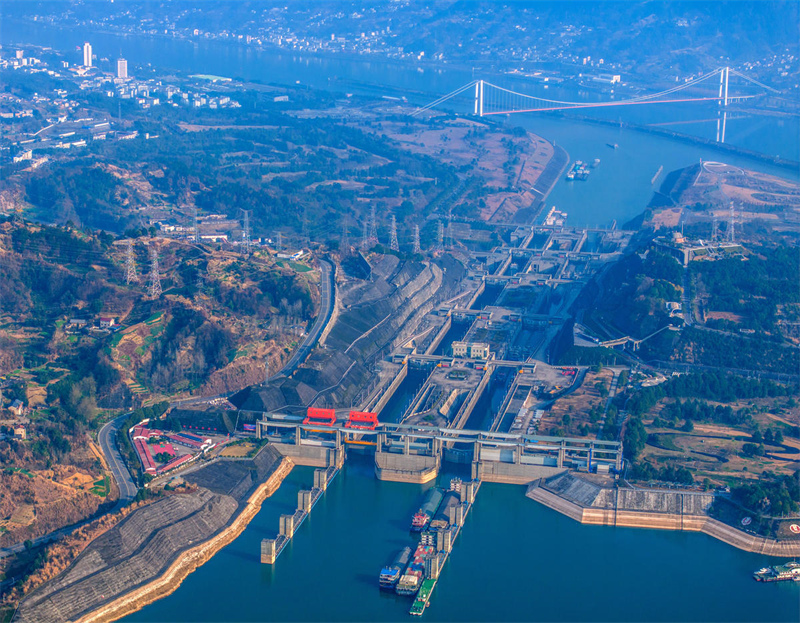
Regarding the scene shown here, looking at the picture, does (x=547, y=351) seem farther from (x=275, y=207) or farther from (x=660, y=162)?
(x=660, y=162)

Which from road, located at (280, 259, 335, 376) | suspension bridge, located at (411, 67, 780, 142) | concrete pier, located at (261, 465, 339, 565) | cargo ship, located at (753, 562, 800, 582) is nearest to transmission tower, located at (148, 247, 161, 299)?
road, located at (280, 259, 335, 376)

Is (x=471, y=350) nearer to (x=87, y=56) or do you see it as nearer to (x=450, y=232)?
(x=450, y=232)

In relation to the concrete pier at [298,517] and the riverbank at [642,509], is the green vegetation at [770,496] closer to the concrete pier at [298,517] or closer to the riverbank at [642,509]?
the riverbank at [642,509]

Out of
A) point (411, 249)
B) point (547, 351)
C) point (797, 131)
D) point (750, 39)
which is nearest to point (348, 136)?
point (411, 249)

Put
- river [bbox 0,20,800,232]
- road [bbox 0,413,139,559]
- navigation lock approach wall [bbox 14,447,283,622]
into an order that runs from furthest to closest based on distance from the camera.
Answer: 1. river [bbox 0,20,800,232]
2. road [bbox 0,413,139,559]
3. navigation lock approach wall [bbox 14,447,283,622]

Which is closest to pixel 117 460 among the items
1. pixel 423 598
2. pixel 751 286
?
pixel 423 598

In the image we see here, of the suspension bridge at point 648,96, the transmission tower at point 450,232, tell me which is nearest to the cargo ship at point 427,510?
the transmission tower at point 450,232

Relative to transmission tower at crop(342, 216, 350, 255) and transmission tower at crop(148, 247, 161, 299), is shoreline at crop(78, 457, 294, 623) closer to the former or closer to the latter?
transmission tower at crop(148, 247, 161, 299)
